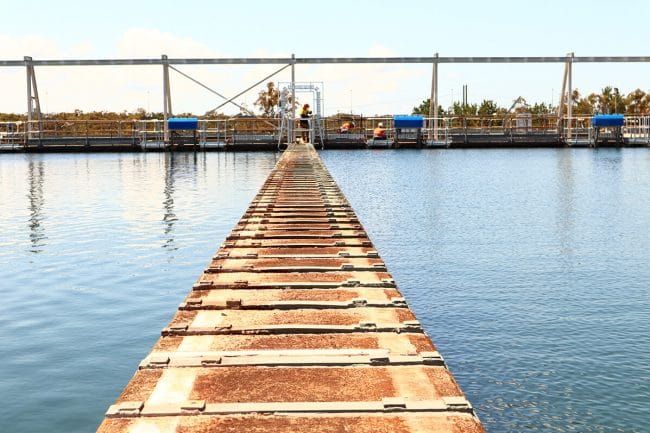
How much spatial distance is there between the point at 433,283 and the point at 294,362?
8.95 meters

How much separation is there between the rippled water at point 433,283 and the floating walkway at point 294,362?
6.04 feet

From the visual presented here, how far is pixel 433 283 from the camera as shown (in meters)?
13.8

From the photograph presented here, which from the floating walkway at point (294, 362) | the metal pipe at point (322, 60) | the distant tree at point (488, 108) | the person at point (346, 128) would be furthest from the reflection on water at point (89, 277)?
the distant tree at point (488, 108)

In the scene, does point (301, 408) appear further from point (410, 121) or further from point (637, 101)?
point (637, 101)

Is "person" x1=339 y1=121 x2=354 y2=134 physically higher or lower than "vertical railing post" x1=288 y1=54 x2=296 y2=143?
lower

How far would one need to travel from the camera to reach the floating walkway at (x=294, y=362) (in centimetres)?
424

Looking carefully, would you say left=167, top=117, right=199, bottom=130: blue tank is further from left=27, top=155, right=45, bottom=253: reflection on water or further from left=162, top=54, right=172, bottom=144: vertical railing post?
left=27, top=155, right=45, bottom=253: reflection on water

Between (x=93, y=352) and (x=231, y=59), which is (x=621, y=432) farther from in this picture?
(x=231, y=59)

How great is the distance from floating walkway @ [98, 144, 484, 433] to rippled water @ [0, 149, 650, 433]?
1841 mm

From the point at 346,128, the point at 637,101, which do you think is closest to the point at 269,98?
the point at 346,128

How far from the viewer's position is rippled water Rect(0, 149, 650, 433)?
8.21 m

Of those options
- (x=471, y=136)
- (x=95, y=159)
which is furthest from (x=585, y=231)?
(x=471, y=136)

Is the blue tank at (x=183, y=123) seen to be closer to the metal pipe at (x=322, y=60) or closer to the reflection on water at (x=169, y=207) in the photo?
the metal pipe at (x=322, y=60)

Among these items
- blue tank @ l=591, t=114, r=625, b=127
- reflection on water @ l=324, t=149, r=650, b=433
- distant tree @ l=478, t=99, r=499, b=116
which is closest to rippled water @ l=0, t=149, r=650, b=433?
reflection on water @ l=324, t=149, r=650, b=433
